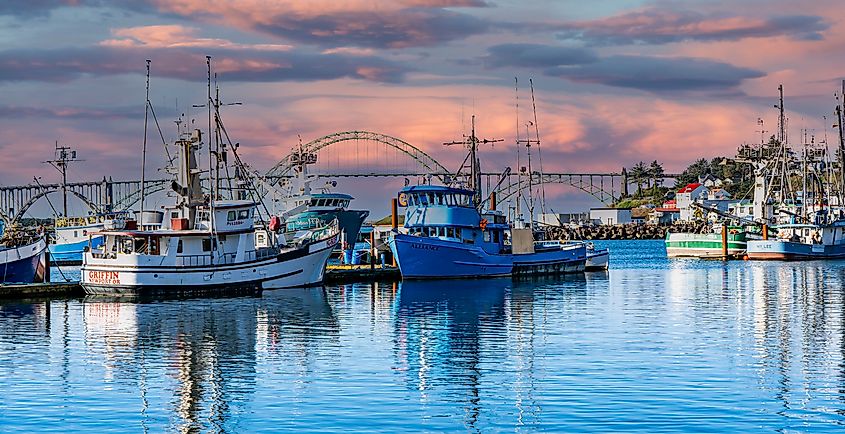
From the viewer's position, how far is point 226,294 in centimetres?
6238

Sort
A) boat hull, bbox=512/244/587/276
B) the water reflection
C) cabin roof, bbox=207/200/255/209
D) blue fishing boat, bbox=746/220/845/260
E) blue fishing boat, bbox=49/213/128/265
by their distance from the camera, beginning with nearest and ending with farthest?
the water reflection
cabin roof, bbox=207/200/255/209
boat hull, bbox=512/244/587/276
blue fishing boat, bbox=746/220/845/260
blue fishing boat, bbox=49/213/128/265

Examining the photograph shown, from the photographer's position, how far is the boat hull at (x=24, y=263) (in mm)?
66688

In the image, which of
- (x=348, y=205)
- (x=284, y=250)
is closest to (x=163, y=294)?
(x=284, y=250)

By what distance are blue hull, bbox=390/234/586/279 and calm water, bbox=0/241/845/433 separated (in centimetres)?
1193

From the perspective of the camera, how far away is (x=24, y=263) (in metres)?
67.5

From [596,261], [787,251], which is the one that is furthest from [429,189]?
[787,251]

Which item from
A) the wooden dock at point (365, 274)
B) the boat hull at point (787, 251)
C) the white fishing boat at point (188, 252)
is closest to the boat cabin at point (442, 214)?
the wooden dock at point (365, 274)

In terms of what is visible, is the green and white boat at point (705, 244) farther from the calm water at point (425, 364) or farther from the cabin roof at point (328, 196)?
the calm water at point (425, 364)

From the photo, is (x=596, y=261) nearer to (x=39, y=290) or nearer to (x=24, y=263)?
(x=24, y=263)

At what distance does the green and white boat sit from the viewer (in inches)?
4417

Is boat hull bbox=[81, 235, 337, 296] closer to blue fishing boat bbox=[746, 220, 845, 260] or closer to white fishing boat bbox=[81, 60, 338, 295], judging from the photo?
white fishing boat bbox=[81, 60, 338, 295]

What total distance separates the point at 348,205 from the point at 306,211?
6.51m

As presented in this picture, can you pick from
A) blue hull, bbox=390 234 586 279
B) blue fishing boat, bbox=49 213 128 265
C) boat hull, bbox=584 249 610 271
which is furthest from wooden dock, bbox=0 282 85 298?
blue fishing boat, bbox=49 213 128 265

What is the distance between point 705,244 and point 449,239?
151ft
